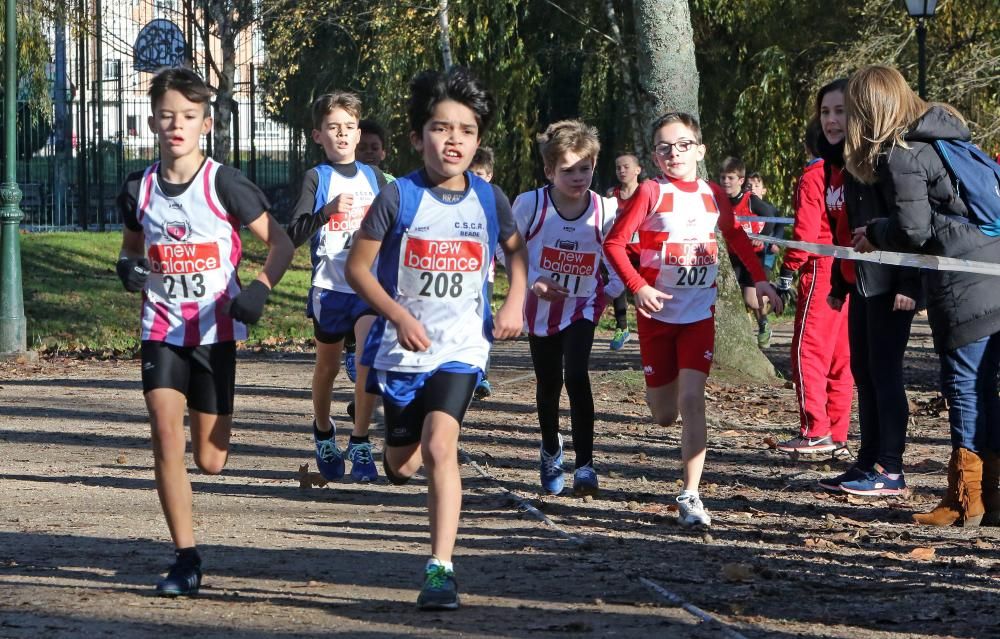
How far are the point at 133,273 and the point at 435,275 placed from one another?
1.09 meters

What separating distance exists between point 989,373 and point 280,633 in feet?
12.1

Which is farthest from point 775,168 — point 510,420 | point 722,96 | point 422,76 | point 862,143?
point 422,76

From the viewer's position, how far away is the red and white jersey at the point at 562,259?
7.78 meters

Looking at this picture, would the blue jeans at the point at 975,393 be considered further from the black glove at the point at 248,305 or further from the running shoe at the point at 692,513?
the black glove at the point at 248,305

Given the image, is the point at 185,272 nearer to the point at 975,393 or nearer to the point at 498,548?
the point at 498,548

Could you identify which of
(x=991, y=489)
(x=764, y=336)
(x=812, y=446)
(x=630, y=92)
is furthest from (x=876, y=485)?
(x=630, y=92)

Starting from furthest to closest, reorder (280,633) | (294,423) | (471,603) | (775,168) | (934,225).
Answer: (775,168) < (294,423) < (934,225) < (471,603) < (280,633)

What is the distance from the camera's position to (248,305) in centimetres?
Result: 550

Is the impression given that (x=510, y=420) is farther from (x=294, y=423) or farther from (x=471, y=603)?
(x=471, y=603)

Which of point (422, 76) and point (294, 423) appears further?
point (294, 423)

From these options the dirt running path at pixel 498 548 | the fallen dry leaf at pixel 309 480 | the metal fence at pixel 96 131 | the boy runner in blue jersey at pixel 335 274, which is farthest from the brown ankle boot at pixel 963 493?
the metal fence at pixel 96 131

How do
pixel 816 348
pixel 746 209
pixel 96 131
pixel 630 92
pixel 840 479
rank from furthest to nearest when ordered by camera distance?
1. pixel 96 131
2. pixel 630 92
3. pixel 746 209
4. pixel 816 348
5. pixel 840 479

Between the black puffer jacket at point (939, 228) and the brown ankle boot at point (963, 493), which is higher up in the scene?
the black puffer jacket at point (939, 228)

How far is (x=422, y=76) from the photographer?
574 centimetres
